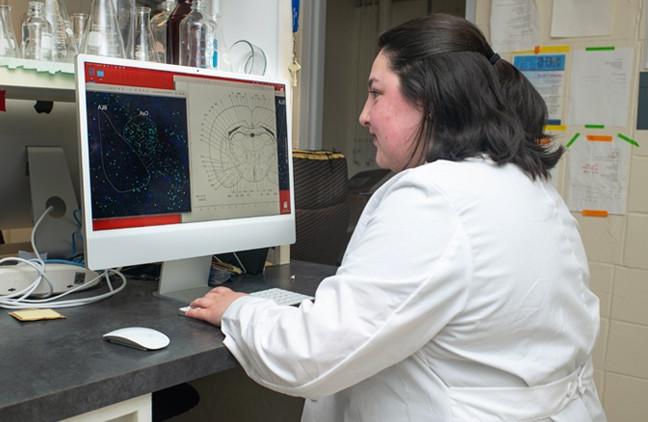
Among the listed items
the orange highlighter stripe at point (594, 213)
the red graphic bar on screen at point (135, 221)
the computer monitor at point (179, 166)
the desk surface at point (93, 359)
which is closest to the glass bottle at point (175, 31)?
the computer monitor at point (179, 166)

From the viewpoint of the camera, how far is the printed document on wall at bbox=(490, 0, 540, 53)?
229 cm

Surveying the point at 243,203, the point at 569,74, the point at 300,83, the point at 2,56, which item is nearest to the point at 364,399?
the point at 243,203

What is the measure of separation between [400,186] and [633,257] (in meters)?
1.52

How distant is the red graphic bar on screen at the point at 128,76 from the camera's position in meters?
1.12

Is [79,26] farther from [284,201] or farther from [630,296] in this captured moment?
[630,296]

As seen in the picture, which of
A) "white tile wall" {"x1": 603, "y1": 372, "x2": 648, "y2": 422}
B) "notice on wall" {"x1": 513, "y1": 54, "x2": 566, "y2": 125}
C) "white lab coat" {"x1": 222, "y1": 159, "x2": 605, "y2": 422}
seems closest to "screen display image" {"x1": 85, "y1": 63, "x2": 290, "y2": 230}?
"white lab coat" {"x1": 222, "y1": 159, "x2": 605, "y2": 422}

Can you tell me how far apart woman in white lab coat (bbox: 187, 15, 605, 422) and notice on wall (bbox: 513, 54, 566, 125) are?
1.26m

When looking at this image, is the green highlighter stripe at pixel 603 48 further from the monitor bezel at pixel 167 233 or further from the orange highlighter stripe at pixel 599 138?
the monitor bezel at pixel 167 233

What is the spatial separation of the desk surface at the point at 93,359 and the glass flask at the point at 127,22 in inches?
21.9

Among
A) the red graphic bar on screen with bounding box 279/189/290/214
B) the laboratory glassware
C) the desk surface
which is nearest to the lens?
the desk surface

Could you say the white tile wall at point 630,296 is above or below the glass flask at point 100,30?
below

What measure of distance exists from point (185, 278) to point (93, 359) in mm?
444

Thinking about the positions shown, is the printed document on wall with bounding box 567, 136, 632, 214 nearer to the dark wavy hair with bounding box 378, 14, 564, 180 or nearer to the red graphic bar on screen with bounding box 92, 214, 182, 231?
the dark wavy hair with bounding box 378, 14, 564, 180

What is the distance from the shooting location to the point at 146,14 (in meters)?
1.42
